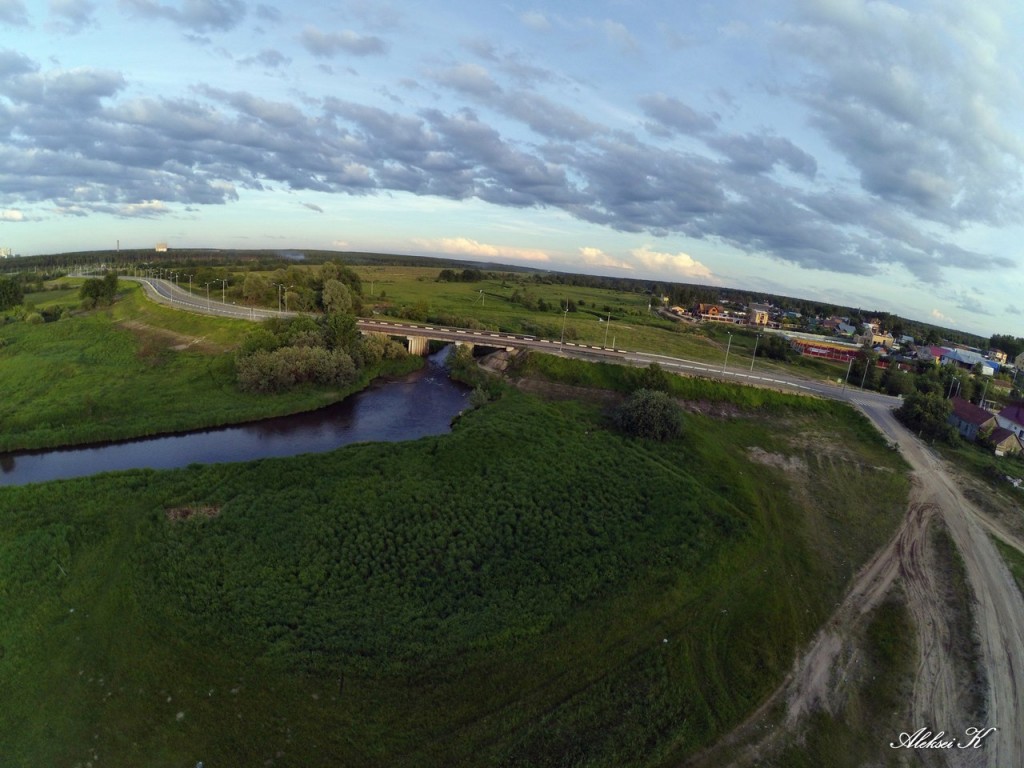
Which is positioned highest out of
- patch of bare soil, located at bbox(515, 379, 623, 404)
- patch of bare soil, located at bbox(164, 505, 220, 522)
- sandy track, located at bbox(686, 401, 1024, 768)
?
patch of bare soil, located at bbox(515, 379, 623, 404)

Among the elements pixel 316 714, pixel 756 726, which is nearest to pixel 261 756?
pixel 316 714

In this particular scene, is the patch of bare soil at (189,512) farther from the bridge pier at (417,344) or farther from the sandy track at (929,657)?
the bridge pier at (417,344)

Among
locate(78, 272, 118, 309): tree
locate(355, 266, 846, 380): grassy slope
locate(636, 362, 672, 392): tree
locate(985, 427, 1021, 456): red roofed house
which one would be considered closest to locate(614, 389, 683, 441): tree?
locate(636, 362, 672, 392): tree

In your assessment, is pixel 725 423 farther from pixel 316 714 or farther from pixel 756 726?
pixel 316 714

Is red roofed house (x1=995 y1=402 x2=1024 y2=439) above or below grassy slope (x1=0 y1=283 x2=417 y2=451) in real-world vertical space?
above

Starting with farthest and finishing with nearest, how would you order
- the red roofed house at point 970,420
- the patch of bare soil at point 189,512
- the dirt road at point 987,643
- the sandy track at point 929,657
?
the red roofed house at point 970,420
the patch of bare soil at point 189,512
the dirt road at point 987,643
the sandy track at point 929,657

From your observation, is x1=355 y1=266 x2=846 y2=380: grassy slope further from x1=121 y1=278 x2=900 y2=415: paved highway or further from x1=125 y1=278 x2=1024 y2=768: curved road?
x1=125 y1=278 x2=1024 y2=768: curved road

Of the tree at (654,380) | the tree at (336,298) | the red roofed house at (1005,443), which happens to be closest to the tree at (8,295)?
the tree at (336,298)
